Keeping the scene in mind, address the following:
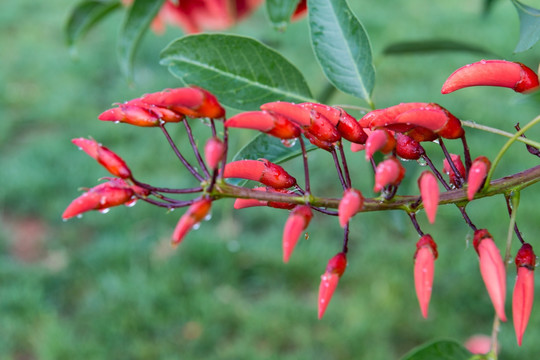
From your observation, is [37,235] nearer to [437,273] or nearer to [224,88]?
[437,273]

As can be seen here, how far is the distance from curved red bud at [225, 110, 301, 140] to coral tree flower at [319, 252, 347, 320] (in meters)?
0.12

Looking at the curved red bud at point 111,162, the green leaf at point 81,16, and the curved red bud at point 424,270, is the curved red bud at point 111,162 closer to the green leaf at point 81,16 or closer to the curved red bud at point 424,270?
the curved red bud at point 424,270

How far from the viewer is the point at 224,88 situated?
0.74 m

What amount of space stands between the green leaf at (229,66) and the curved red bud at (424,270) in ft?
1.01

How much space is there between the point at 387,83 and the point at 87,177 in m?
1.69

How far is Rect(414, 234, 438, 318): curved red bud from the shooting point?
49cm

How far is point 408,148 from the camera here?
546 mm

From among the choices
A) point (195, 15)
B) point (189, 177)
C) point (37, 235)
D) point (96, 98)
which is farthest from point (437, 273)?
point (96, 98)

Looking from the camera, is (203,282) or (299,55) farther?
(299,55)

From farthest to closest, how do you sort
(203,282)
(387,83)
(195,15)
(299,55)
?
(299,55), (387,83), (203,282), (195,15)

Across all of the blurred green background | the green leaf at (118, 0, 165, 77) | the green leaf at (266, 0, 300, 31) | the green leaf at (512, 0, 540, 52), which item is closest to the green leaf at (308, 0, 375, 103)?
the green leaf at (266, 0, 300, 31)

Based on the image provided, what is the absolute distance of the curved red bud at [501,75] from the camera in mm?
538

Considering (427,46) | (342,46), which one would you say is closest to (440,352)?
(342,46)

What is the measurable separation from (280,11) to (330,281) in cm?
41
